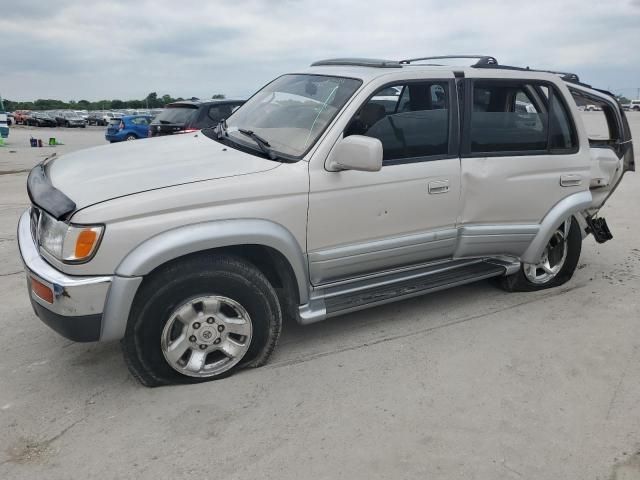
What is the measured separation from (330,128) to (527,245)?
2006 millimetres

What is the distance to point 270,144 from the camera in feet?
11.3

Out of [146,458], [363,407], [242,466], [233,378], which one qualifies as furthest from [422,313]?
[146,458]

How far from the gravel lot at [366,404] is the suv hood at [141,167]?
116 centimetres

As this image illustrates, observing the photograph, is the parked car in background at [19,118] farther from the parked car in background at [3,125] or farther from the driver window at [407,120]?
the driver window at [407,120]

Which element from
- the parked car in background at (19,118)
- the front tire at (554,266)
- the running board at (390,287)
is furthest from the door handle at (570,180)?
the parked car in background at (19,118)

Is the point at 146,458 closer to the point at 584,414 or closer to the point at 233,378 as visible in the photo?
the point at 233,378

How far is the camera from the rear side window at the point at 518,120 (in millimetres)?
3867

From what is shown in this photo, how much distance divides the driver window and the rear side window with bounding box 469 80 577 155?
27 centimetres

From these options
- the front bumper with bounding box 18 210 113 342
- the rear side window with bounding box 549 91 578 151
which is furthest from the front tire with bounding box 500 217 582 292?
the front bumper with bounding box 18 210 113 342

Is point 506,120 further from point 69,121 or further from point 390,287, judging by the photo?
point 69,121

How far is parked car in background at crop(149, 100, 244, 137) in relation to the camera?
1059 cm

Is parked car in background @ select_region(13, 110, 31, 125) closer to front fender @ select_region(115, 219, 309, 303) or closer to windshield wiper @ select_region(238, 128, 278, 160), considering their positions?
windshield wiper @ select_region(238, 128, 278, 160)

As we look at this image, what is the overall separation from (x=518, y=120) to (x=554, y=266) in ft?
4.68

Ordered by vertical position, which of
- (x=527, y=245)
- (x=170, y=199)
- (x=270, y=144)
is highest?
(x=270, y=144)
